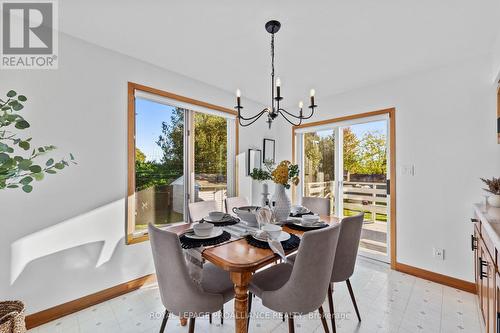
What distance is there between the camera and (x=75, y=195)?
6.57 ft

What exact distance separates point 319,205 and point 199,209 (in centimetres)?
138

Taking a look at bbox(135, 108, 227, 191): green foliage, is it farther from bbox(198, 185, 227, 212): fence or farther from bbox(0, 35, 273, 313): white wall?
bbox(0, 35, 273, 313): white wall

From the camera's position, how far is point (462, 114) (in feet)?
7.79

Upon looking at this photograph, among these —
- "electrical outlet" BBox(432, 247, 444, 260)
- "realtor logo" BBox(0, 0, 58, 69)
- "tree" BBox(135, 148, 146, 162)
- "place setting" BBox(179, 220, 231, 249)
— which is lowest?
"electrical outlet" BBox(432, 247, 444, 260)

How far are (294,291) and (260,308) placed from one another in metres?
0.95

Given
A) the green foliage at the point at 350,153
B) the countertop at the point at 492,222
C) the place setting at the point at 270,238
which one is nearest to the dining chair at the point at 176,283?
the place setting at the point at 270,238

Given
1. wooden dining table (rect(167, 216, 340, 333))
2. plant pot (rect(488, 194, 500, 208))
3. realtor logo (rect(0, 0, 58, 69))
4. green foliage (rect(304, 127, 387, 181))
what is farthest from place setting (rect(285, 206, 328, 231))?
realtor logo (rect(0, 0, 58, 69))

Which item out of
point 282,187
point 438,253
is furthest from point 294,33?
point 438,253

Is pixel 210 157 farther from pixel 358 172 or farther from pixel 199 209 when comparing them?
pixel 358 172

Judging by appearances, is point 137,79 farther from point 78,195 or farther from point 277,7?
point 277,7

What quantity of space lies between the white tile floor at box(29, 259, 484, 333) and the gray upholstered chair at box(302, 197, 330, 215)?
803mm

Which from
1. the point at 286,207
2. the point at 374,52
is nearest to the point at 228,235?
the point at 286,207

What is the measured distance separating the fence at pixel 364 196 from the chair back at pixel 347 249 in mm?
1629

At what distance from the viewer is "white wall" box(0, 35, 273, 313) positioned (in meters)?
1.77
